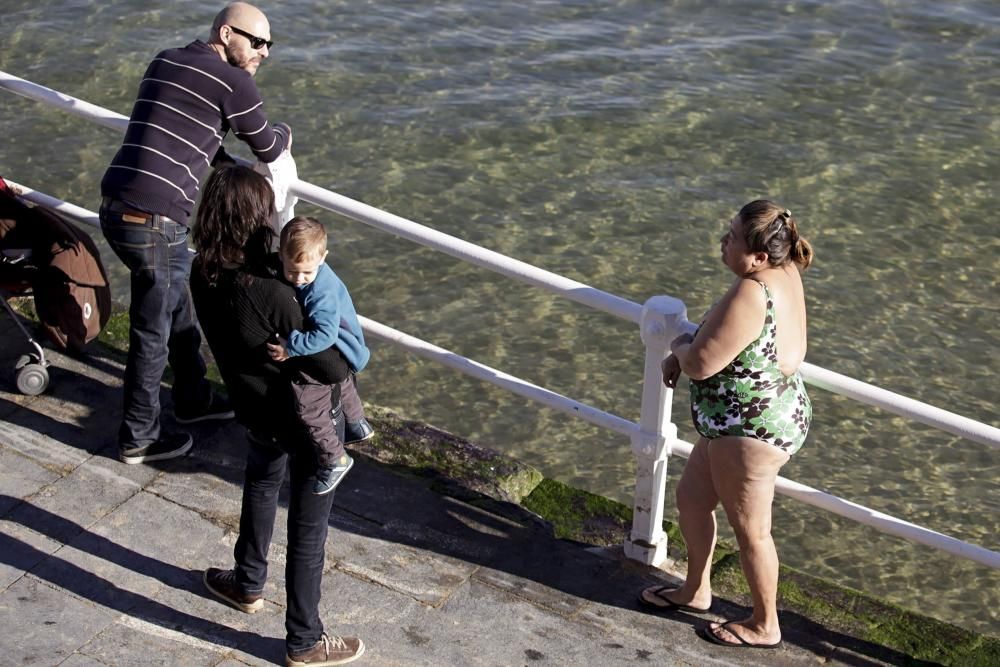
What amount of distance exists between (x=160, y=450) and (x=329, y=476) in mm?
1516

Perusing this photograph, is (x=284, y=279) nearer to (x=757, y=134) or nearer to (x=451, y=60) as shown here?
(x=757, y=134)

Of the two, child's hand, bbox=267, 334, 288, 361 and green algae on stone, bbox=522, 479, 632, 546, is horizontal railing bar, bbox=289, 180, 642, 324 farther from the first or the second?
child's hand, bbox=267, 334, 288, 361

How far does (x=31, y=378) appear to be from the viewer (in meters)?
5.67

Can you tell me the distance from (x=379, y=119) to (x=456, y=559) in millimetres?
6968

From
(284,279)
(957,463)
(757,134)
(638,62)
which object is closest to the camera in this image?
(284,279)

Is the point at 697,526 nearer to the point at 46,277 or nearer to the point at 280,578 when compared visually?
the point at 280,578

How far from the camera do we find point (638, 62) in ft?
40.1

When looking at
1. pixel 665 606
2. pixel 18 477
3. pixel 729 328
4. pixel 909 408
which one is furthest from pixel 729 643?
pixel 18 477

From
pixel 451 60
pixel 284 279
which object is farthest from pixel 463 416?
pixel 451 60

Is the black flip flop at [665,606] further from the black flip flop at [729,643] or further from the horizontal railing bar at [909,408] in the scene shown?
the horizontal railing bar at [909,408]

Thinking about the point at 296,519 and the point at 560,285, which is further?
the point at 560,285

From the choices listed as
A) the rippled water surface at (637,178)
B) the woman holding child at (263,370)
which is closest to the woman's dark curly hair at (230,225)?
the woman holding child at (263,370)

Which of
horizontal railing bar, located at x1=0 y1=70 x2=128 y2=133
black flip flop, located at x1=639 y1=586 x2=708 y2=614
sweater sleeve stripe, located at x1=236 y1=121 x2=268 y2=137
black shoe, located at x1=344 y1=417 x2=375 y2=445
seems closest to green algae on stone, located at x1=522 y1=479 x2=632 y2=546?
black flip flop, located at x1=639 y1=586 x2=708 y2=614

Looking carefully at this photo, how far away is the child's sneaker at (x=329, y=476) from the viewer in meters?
4.07
